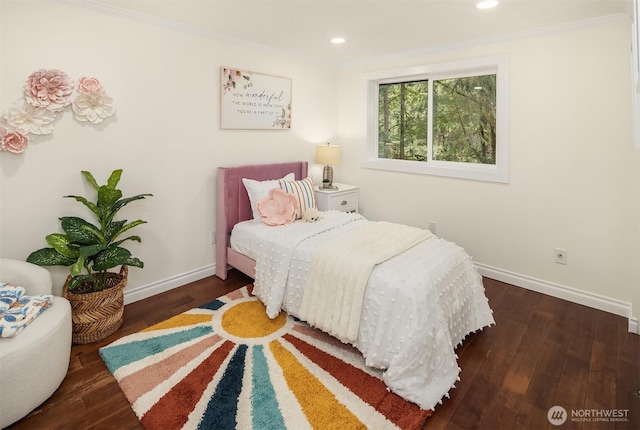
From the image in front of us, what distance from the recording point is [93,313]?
226 centimetres

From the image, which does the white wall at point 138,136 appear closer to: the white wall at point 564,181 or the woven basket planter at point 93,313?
the woven basket planter at point 93,313

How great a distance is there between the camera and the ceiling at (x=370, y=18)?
7.98 feet

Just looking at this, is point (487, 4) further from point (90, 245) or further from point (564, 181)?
point (90, 245)

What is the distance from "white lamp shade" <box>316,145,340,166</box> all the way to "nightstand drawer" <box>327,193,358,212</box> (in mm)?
426

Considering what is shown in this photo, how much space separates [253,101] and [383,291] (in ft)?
8.01

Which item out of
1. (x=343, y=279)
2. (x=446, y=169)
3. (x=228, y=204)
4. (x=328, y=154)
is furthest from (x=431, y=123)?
(x=343, y=279)

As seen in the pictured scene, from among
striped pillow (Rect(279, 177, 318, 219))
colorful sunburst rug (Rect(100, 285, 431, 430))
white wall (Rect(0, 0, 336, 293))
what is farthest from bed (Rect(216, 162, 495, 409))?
white wall (Rect(0, 0, 336, 293))

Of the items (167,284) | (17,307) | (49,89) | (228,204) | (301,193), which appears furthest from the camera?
(301,193)

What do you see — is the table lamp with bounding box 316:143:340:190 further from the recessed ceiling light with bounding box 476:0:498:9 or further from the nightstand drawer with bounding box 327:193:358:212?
the recessed ceiling light with bounding box 476:0:498:9

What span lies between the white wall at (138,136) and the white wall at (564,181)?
2.22 metres

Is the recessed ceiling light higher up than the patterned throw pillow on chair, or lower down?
higher up

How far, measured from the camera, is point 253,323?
251cm

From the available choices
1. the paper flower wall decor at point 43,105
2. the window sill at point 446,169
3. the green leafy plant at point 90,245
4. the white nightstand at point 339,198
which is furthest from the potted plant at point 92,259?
the window sill at point 446,169

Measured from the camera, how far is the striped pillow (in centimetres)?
330
